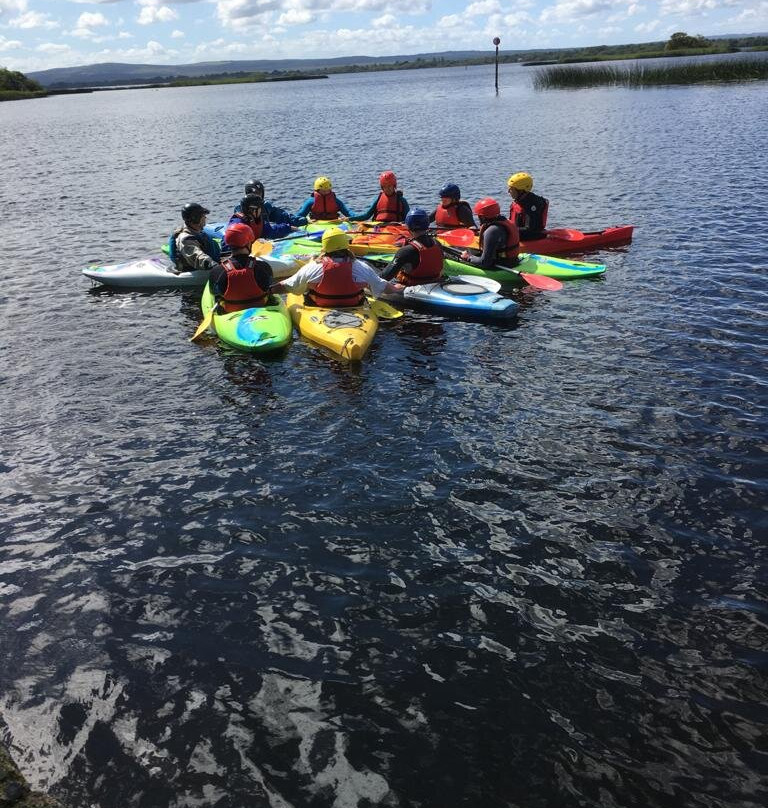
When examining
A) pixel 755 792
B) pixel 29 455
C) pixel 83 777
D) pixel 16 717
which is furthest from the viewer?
pixel 29 455

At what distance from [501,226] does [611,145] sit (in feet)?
71.1

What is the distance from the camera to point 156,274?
49.8 ft

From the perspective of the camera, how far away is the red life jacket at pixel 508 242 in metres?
13.9

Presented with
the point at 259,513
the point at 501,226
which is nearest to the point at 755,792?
the point at 259,513

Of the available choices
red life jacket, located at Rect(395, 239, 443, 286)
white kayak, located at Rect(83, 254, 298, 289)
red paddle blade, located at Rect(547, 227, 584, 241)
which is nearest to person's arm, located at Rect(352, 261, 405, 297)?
red life jacket, located at Rect(395, 239, 443, 286)

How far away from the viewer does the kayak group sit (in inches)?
460

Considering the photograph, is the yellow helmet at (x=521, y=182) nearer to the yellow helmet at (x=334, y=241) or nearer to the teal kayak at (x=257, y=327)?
the yellow helmet at (x=334, y=241)

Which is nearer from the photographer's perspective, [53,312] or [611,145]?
[53,312]

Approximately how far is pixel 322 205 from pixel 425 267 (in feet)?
18.7

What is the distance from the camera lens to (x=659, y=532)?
22.3 ft

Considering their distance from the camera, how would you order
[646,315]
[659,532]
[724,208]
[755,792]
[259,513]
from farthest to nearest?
1. [724,208]
2. [646,315]
3. [259,513]
4. [659,532]
5. [755,792]

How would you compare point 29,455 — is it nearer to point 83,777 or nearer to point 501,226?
point 83,777

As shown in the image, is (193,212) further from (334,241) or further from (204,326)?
(334,241)

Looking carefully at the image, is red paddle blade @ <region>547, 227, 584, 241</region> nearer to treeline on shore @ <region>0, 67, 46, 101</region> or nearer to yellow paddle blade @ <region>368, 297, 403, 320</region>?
yellow paddle blade @ <region>368, 297, 403, 320</region>
